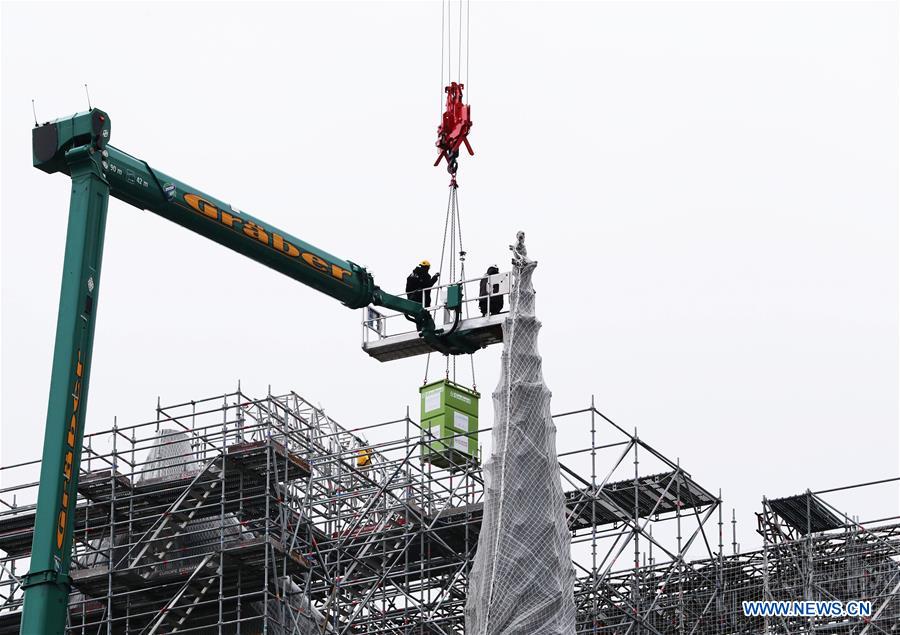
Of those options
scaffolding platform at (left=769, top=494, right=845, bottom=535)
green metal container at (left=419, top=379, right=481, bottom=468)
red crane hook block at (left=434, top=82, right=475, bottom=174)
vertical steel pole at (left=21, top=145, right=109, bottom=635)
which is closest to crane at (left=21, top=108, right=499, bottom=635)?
vertical steel pole at (left=21, top=145, right=109, bottom=635)

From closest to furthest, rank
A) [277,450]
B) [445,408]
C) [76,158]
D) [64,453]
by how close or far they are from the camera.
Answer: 1. [64,453]
2. [76,158]
3. [277,450]
4. [445,408]

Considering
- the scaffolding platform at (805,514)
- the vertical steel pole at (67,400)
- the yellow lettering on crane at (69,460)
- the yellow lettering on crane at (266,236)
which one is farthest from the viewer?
the scaffolding platform at (805,514)

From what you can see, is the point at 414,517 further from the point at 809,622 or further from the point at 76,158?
the point at 76,158

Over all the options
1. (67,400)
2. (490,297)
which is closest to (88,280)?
(67,400)

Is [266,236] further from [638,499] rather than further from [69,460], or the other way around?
[638,499]

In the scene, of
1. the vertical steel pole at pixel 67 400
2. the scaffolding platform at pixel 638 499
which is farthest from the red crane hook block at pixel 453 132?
the vertical steel pole at pixel 67 400

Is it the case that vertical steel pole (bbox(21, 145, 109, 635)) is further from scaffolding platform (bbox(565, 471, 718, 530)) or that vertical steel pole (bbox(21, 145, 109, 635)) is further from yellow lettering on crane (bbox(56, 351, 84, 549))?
scaffolding platform (bbox(565, 471, 718, 530))

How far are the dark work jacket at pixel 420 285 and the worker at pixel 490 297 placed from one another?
5.01ft

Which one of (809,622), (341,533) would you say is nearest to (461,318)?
(341,533)

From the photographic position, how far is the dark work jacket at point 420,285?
2108 inches

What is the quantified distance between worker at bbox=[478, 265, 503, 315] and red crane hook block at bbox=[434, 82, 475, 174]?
4.92m

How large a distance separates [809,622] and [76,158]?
21420 mm

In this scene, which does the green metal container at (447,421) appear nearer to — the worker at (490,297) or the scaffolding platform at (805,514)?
the worker at (490,297)

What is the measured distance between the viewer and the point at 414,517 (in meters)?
56.2
